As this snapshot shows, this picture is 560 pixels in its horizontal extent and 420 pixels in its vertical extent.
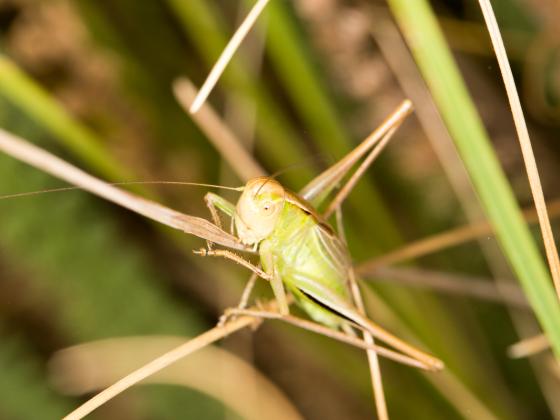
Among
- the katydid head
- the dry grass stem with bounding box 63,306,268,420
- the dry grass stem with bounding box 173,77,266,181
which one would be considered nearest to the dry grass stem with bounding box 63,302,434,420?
the dry grass stem with bounding box 63,306,268,420

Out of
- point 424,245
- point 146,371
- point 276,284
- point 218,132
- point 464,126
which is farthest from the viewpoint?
point 218,132

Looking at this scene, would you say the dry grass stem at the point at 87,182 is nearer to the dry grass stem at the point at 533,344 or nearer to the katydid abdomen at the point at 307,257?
the katydid abdomen at the point at 307,257

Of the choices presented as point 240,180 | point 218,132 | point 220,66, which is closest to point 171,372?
point 240,180

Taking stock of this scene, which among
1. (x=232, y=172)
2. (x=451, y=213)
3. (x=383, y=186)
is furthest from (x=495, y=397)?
(x=232, y=172)

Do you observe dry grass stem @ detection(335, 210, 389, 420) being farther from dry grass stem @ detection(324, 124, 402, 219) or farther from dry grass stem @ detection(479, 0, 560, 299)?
dry grass stem @ detection(479, 0, 560, 299)

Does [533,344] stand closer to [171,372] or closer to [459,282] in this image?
[459,282]

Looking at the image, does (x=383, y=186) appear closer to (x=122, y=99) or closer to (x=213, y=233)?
(x=122, y=99)

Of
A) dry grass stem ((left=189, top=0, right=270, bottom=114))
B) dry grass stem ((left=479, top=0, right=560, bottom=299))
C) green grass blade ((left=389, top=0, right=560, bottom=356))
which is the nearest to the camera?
green grass blade ((left=389, top=0, right=560, bottom=356))
